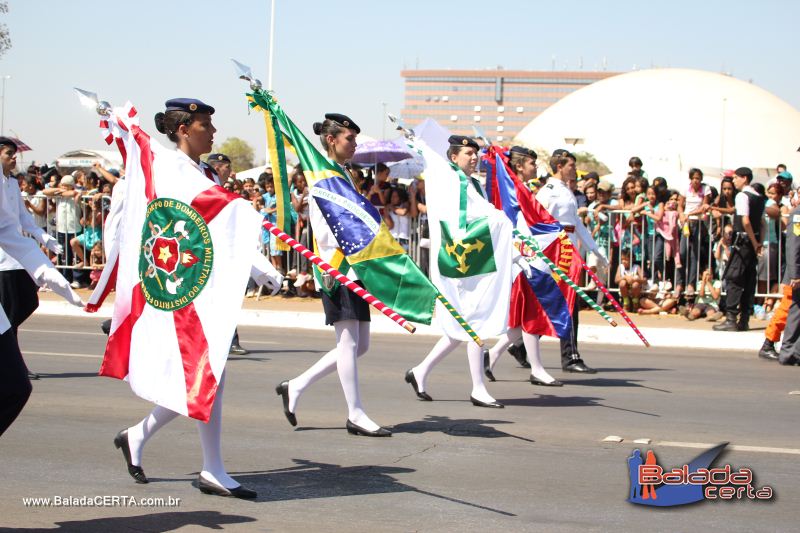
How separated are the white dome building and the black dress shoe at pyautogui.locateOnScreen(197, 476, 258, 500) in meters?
76.9

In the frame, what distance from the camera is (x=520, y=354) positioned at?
38.9ft

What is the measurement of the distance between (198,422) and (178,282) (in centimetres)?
80

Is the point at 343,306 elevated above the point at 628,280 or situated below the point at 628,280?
above

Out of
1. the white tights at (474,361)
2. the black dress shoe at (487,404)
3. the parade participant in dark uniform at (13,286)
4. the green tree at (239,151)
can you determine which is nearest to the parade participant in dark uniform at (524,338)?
the white tights at (474,361)

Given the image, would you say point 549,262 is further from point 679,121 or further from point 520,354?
point 679,121

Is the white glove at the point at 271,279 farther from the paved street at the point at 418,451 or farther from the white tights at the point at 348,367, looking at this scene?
Answer: the white tights at the point at 348,367

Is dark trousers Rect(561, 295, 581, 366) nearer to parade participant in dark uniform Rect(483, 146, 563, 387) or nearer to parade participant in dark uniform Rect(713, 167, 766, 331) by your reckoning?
parade participant in dark uniform Rect(483, 146, 563, 387)

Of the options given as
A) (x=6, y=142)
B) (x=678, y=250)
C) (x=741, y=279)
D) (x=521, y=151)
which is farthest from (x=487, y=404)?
(x=678, y=250)

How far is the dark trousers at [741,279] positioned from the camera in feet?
47.6

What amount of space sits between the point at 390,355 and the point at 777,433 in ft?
16.7

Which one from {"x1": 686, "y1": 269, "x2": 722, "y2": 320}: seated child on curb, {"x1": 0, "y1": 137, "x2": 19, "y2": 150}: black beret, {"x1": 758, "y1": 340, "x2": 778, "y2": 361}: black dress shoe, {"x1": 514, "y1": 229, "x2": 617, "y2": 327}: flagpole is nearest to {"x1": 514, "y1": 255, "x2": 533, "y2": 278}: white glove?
{"x1": 514, "y1": 229, "x2": 617, "y2": 327}: flagpole

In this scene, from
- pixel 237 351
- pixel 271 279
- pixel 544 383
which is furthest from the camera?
pixel 237 351

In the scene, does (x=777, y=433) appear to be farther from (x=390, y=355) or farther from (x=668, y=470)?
(x=390, y=355)

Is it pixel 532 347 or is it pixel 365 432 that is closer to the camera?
pixel 365 432
